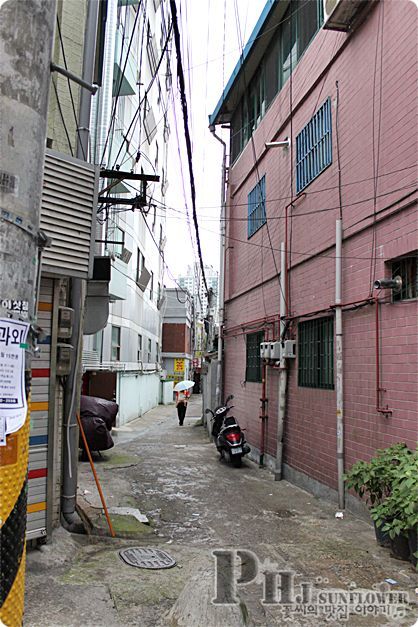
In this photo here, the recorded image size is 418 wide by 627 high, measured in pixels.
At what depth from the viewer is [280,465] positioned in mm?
8984

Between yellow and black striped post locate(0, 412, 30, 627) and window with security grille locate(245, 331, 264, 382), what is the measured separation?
9.10 metres

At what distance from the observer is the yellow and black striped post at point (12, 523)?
2084 millimetres

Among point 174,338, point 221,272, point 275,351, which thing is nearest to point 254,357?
point 275,351

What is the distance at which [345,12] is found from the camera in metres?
6.84

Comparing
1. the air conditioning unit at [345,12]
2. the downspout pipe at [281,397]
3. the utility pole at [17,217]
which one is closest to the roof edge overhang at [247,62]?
the air conditioning unit at [345,12]

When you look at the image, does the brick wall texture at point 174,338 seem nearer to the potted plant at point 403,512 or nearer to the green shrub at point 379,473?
the green shrub at point 379,473

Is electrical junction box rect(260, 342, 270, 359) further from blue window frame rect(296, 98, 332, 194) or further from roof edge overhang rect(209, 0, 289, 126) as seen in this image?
roof edge overhang rect(209, 0, 289, 126)

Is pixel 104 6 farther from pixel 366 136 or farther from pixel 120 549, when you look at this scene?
pixel 120 549

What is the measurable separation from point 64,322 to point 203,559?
272cm

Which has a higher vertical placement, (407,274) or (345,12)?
(345,12)

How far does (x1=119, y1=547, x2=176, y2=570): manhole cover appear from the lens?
177 inches

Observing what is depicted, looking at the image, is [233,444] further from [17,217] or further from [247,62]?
[247,62]
